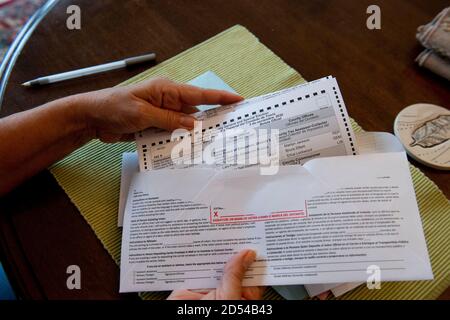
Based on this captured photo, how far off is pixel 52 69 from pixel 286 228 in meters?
0.53

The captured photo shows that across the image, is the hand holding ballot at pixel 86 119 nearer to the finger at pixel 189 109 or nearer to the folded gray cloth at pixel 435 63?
the finger at pixel 189 109

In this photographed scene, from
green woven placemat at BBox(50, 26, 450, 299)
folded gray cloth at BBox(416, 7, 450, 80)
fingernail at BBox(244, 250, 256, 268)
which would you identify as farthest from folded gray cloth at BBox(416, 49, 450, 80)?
fingernail at BBox(244, 250, 256, 268)

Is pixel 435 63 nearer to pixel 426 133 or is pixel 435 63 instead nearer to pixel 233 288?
pixel 426 133

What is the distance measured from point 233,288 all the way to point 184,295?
0.23 ft

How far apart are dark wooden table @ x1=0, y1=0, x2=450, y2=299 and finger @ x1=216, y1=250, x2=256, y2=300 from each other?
190 millimetres

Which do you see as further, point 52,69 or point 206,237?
point 52,69

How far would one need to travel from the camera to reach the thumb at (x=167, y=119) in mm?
662

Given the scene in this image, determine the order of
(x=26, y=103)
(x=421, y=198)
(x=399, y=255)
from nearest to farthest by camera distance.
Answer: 1. (x=399, y=255)
2. (x=421, y=198)
3. (x=26, y=103)

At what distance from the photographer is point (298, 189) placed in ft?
1.95

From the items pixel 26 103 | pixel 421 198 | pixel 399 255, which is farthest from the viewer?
pixel 26 103

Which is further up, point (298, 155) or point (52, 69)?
point (52, 69)
